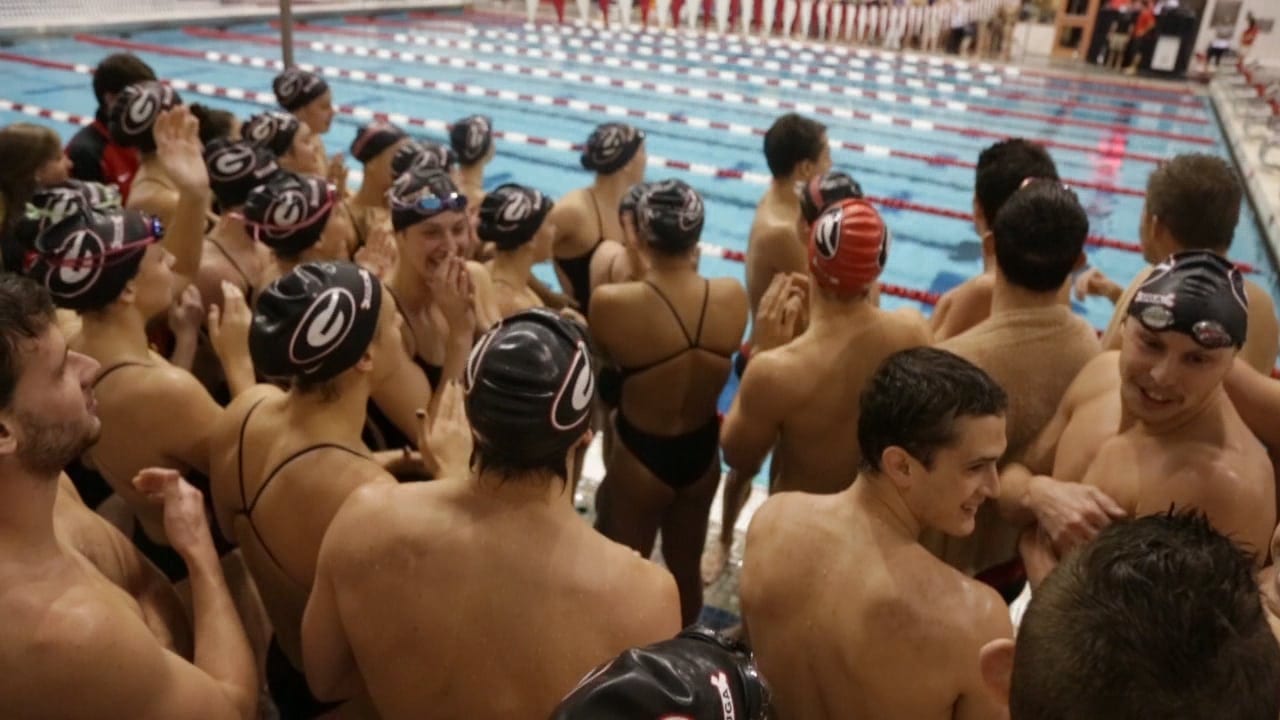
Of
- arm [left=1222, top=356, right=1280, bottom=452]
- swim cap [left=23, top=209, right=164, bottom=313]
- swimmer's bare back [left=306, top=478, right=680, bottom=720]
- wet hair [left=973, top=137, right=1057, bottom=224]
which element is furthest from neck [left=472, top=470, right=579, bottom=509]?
wet hair [left=973, top=137, right=1057, bottom=224]

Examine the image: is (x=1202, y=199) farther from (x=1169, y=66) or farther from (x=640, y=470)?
(x=1169, y=66)

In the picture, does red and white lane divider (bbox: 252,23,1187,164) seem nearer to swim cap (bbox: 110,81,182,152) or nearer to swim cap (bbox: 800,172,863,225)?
swim cap (bbox: 800,172,863,225)

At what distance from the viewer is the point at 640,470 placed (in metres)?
3.34

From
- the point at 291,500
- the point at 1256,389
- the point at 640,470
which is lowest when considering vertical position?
the point at 640,470

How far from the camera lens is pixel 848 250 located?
99.2 inches

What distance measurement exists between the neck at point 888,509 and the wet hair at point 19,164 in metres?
3.49

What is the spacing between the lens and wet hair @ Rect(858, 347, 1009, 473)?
172 cm

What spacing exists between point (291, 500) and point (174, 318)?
1283 mm

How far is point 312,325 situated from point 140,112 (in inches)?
105

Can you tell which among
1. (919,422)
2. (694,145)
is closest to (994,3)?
(694,145)

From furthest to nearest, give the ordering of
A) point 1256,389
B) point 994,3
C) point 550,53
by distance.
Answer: point 994,3 < point 550,53 < point 1256,389

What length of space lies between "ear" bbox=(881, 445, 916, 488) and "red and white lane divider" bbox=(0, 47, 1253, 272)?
6.79 metres

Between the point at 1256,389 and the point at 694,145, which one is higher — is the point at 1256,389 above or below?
above

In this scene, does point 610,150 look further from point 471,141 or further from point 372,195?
point 372,195
